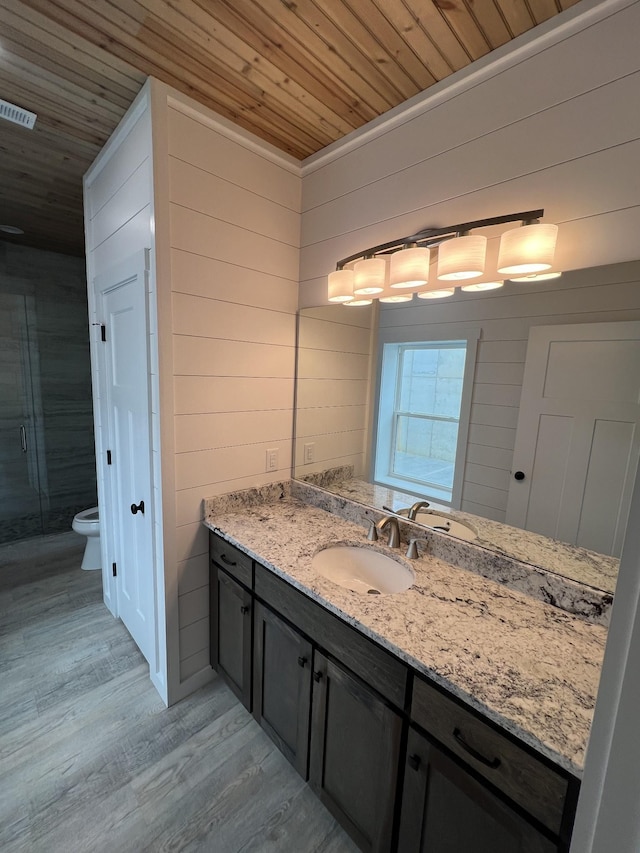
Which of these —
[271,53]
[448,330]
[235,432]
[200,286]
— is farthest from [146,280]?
[448,330]

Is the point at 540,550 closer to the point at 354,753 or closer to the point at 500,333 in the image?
the point at 500,333

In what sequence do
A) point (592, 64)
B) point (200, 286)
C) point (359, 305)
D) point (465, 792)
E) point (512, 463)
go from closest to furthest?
point (465, 792) → point (592, 64) → point (512, 463) → point (200, 286) → point (359, 305)

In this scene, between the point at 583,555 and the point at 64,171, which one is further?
the point at 64,171

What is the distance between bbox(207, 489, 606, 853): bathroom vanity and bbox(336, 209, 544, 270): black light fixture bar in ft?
3.99

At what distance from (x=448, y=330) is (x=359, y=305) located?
0.48 meters

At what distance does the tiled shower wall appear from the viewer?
3121 millimetres

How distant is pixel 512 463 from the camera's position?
1.33m

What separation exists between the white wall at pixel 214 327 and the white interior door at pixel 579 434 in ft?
3.85

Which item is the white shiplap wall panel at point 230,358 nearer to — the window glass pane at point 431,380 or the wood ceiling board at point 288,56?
the window glass pane at point 431,380

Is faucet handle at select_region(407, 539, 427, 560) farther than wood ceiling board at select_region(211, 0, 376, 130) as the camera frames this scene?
Yes

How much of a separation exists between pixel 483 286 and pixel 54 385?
361cm

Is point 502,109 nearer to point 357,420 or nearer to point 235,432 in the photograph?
point 357,420

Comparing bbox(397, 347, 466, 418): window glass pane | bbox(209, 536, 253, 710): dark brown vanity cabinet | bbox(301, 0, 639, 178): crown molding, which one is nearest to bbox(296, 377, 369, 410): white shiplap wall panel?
bbox(397, 347, 466, 418): window glass pane

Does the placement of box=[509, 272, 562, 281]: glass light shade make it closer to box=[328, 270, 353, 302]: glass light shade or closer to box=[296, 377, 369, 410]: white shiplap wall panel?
box=[328, 270, 353, 302]: glass light shade
